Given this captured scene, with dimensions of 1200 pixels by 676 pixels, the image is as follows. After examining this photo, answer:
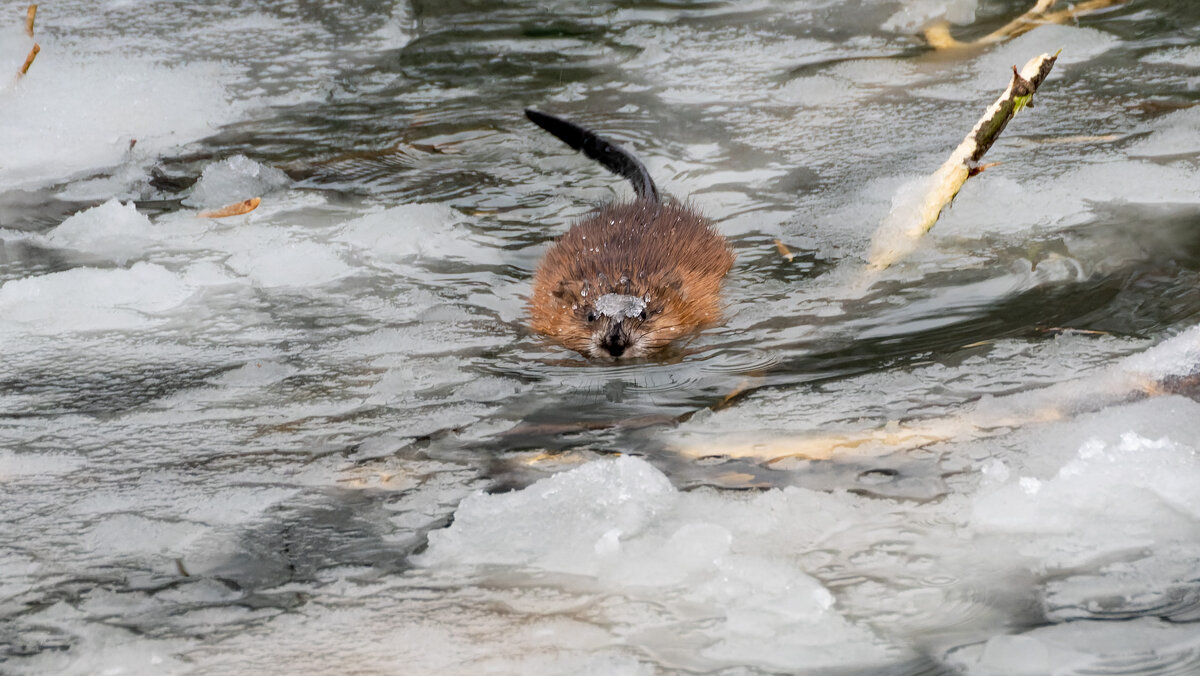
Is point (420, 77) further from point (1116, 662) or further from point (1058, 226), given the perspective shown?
point (1116, 662)

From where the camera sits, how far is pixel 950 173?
11.8 feet

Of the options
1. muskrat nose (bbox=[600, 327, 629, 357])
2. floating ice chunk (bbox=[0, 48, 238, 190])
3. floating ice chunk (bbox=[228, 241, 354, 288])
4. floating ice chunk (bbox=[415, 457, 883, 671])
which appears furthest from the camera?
floating ice chunk (bbox=[0, 48, 238, 190])

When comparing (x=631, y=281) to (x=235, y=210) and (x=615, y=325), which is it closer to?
(x=615, y=325)

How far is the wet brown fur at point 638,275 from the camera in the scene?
142 inches

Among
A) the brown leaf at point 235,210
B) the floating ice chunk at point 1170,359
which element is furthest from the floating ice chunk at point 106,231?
the floating ice chunk at point 1170,359

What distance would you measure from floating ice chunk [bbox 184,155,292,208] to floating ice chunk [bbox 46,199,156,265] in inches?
11.8

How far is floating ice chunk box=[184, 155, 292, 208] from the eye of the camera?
4.56 meters

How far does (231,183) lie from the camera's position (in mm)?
4609

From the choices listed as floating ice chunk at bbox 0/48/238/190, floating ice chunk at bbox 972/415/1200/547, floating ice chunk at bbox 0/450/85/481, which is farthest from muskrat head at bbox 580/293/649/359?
floating ice chunk at bbox 0/48/238/190

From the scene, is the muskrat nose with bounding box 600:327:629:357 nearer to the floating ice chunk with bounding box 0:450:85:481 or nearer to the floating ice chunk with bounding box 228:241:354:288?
the floating ice chunk with bounding box 228:241:354:288

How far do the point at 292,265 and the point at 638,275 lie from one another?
121cm

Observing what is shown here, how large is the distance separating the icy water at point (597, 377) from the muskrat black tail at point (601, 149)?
0.10 metres

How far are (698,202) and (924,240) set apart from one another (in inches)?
40.0

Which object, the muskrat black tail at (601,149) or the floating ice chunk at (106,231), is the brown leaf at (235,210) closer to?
the floating ice chunk at (106,231)
